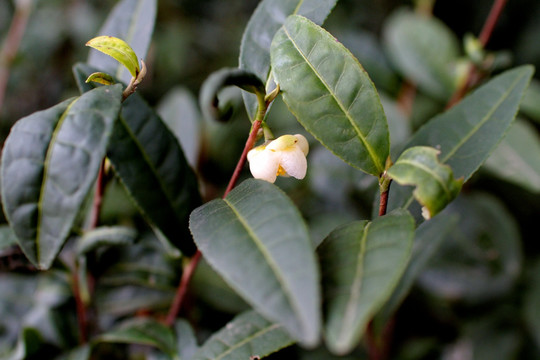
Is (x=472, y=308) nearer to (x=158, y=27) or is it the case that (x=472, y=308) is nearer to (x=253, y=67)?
(x=253, y=67)

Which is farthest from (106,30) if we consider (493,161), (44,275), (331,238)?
(493,161)

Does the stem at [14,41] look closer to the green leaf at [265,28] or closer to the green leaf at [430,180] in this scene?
the green leaf at [265,28]

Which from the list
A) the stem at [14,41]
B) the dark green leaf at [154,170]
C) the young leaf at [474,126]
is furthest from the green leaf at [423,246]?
the stem at [14,41]

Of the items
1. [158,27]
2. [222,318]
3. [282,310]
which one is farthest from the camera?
[158,27]

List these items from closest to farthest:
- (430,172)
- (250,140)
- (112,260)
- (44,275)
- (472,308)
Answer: (430,172) < (250,140) < (112,260) < (44,275) < (472,308)

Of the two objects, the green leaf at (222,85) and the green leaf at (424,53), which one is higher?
the green leaf at (222,85)

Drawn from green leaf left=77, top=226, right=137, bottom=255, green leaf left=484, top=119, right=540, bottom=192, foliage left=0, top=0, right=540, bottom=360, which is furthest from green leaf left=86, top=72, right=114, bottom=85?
green leaf left=484, top=119, right=540, bottom=192
